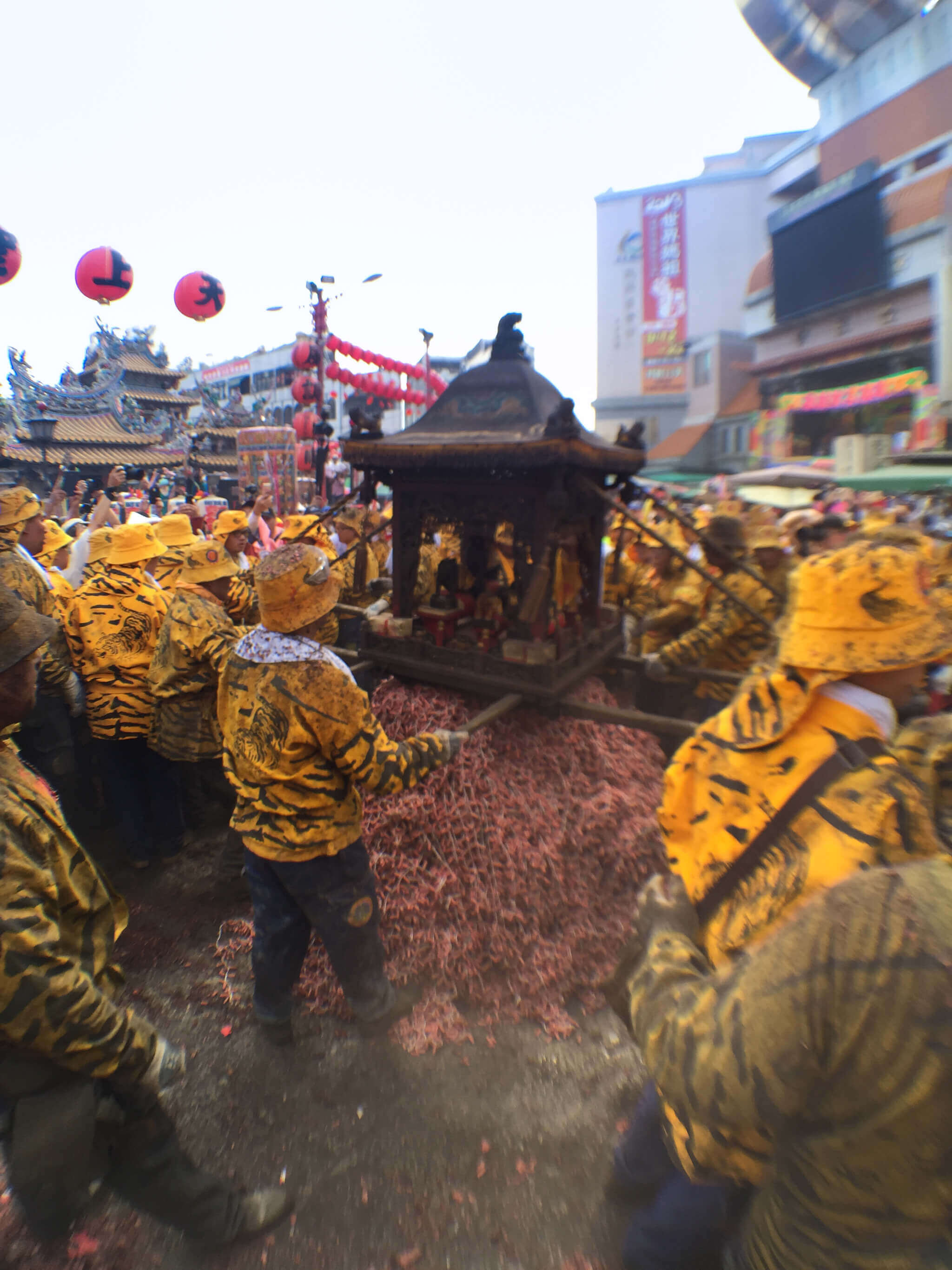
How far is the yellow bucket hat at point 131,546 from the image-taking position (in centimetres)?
383

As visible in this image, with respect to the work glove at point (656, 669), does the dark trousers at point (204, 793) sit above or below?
below

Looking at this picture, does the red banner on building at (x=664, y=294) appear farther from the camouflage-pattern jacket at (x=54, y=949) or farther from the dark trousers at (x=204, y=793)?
the camouflage-pattern jacket at (x=54, y=949)

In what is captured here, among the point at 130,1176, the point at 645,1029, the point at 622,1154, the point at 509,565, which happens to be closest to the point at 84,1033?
the point at 130,1176

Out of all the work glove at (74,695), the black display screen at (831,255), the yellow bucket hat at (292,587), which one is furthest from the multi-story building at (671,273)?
the yellow bucket hat at (292,587)

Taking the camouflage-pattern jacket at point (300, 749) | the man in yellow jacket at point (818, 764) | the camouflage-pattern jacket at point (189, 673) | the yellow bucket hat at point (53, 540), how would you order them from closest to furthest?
1. the man in yellow jacket at point (818, 764)
2. the camouflage-pattern jacket at point (300, 749)
3. the camouflage-pattern jacket at point (189, 673)
4. the yellow bucket hat at point (53, 540)

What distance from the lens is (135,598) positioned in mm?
3846

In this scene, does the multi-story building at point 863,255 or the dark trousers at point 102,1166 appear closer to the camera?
the dark trousers at point 102,1166

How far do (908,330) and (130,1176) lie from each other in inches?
948

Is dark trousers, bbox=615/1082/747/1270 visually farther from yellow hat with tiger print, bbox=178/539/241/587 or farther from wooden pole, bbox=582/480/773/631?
yellow hat with tiger print, bbox=178/539/241/587

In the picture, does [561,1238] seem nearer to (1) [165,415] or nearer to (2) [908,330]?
(2) [908,330]

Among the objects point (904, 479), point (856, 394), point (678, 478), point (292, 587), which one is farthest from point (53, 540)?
point (678, 478)

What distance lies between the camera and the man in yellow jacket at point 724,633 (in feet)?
12.3

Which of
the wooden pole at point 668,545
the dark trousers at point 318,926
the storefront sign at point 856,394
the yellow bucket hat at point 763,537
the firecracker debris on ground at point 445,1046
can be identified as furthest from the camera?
the storefront sign at point 856,394

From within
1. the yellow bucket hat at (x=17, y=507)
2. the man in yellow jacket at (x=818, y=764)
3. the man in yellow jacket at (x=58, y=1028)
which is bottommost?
the man in yellow jacket at (x=58, y=1028)
